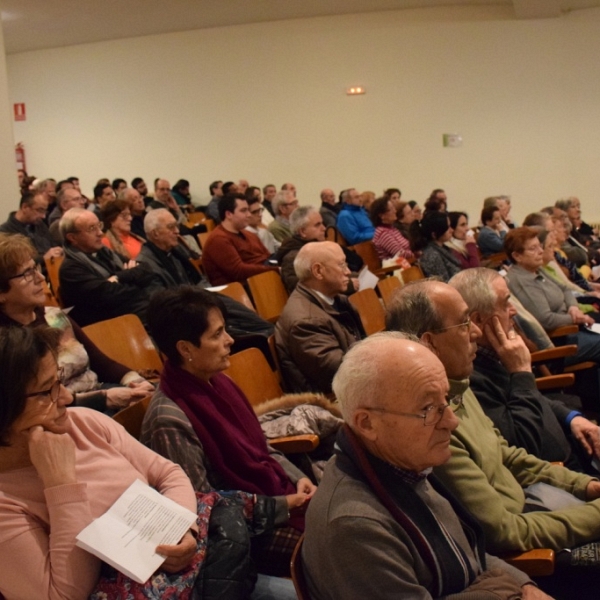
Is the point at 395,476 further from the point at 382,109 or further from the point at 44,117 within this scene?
the point at 44,117

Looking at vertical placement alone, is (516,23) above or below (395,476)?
above

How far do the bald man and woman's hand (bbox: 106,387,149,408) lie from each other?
0.73 metres

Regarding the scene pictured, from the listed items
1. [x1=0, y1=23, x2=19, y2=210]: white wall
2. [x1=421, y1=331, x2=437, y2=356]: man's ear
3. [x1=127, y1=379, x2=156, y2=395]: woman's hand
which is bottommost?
[x1=127, y1=379, x2=156, y2=395]: woman's hand

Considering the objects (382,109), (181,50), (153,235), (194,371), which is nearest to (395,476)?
(194,371)

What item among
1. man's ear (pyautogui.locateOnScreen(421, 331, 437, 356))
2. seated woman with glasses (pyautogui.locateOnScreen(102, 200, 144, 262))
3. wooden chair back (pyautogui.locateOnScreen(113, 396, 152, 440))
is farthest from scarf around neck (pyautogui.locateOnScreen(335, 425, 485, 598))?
seated woman with glasses (pyautogui.locateOnScreen(102, 200, 144, 262))

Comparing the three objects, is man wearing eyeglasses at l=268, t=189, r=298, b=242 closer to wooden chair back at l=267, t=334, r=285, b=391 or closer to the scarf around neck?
wooden chair back at l=267, t=334, r=285, b=391

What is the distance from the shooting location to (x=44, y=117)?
12.2 meters

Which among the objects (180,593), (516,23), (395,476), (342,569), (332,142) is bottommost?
(180,593)

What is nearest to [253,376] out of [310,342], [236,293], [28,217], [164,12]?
[310,342]

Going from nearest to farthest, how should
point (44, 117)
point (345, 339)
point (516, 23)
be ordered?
point (345, 339) → point (516, 23) → point (44, 117)

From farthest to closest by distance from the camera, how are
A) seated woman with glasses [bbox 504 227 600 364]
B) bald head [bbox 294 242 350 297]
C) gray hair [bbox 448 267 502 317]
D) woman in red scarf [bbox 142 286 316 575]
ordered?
seated woman with glasses [bbox 504 227 600 364]
bald head [bbox 294 242 350 297]
gray hair [bbox 448 267 502 317]
woman in red scarf [bbox 142 286 316 575]

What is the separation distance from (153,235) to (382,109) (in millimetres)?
7037

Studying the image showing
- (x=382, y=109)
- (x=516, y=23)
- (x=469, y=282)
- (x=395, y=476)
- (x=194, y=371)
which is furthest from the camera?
(x=382, y=109)

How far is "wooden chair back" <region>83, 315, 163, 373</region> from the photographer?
2934mm
